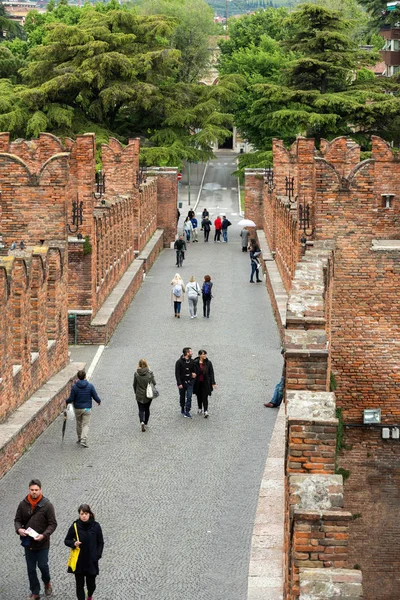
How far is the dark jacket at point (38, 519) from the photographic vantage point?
13211 mm

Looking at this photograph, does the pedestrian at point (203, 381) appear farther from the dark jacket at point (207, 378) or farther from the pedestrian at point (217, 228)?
the pedestrian at point (217, 228)

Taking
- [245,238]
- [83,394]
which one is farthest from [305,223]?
[245,238]

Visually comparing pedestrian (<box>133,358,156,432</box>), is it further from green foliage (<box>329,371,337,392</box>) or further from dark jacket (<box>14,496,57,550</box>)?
dark jacket (<box>14,496,57,550</box>)

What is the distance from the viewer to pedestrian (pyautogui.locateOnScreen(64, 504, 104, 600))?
12.7 m

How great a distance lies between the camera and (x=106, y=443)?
2036cm

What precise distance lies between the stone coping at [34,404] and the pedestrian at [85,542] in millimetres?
5134

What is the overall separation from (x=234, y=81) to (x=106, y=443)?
56490 millimetres

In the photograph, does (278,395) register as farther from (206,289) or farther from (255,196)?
(255,196)

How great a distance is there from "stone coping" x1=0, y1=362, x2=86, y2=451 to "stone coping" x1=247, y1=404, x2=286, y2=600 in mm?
3836

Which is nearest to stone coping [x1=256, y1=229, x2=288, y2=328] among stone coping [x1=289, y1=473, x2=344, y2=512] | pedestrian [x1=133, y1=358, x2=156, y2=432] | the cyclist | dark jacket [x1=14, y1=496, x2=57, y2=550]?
the cyclist

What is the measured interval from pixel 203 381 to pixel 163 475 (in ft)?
12.7

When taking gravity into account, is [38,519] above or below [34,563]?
above

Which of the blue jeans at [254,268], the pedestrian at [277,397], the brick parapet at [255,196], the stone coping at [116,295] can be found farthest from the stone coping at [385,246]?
the brick parapet at [255,196]

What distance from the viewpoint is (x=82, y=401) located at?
19.7 metres
